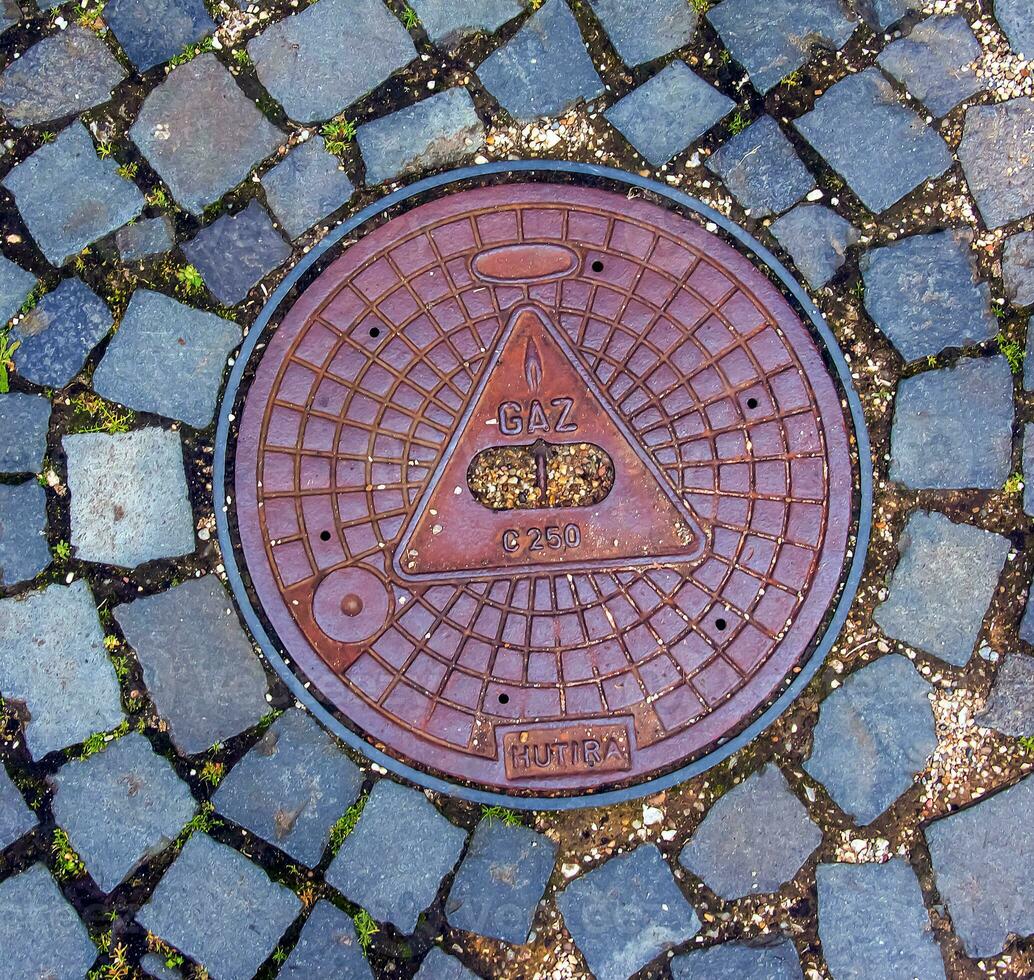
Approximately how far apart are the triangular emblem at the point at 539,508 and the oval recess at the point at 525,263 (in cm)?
11

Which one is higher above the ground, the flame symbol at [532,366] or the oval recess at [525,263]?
the oval recess at [525,263]

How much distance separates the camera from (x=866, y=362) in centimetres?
252

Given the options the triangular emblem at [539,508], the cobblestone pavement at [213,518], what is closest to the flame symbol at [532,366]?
the triangular emblem at [539,508]

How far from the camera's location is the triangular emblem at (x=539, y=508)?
2.41m

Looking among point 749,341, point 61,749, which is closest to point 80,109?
point 61,749

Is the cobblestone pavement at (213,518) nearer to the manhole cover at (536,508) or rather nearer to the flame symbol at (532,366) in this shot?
the manhole cover at (536,508)

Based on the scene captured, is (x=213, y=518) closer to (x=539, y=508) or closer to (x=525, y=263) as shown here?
(x=539, y=508)

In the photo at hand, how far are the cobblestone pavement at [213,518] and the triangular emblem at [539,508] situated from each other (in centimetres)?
61

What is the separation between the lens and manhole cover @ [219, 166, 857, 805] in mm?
2416

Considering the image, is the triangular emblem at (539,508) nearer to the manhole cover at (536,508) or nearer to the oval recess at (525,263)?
the manhole cover at (536,508)

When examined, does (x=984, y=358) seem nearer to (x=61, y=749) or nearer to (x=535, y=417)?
(x=535, y=417)

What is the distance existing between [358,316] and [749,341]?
1.20 meters

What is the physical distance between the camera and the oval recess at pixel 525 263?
2.44m

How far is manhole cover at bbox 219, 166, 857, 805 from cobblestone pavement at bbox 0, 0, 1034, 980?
0.56 ft
